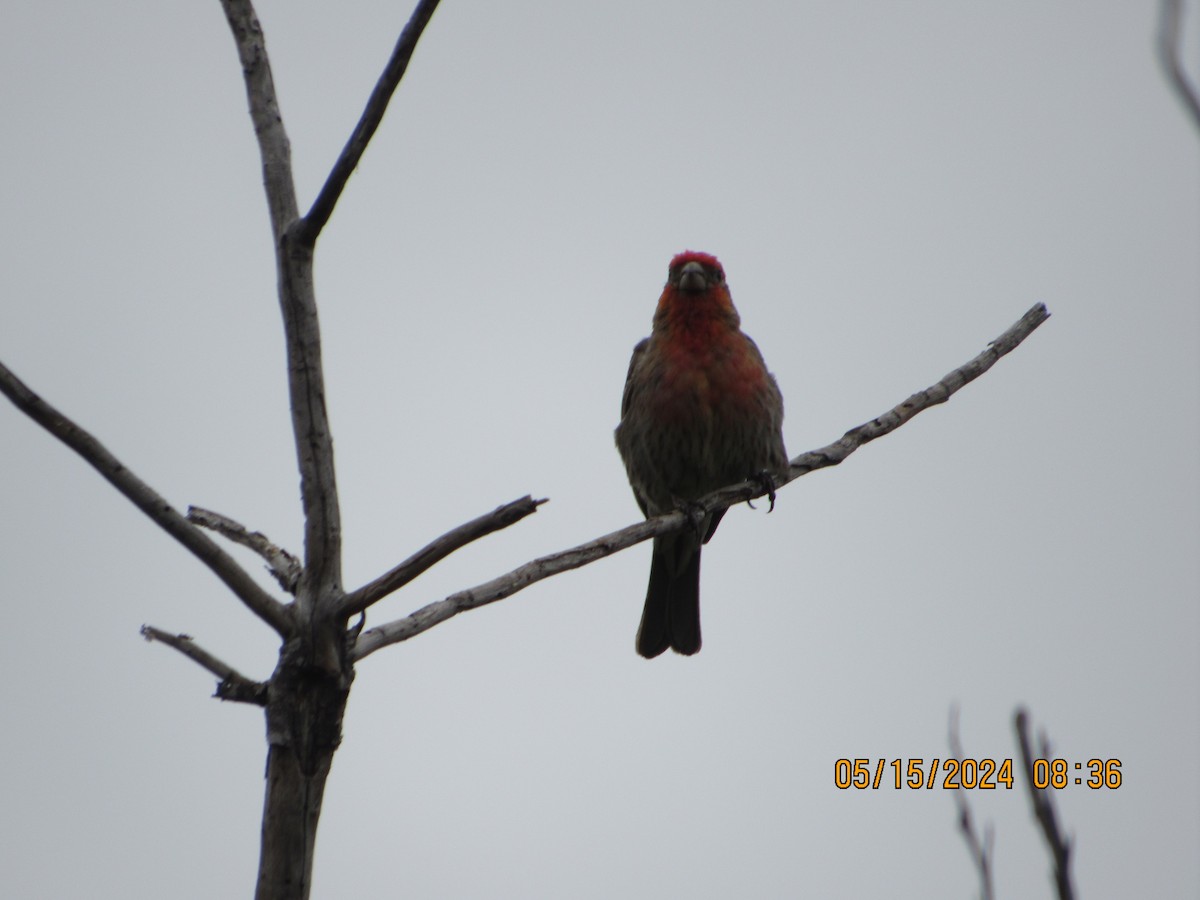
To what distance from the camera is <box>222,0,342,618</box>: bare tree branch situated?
127 inches

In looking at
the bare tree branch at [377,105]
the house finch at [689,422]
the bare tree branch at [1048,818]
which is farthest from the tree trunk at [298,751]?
the house finch at [689,422]

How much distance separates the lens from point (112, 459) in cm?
298

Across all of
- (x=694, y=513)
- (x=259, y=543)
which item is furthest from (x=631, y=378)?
(x=259, y=543)

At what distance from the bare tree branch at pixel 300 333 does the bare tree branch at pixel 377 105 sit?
193mm

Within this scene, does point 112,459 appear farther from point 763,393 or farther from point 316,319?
point 763,393

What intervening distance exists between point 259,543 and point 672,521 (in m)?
1.95

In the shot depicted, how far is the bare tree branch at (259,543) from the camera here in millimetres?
3557

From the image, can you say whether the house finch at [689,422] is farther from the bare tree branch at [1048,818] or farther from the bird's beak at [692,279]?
the bare tree branch at [1048,818]

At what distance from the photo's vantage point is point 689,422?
7.05m

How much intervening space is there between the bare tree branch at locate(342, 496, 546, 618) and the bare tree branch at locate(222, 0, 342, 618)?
0.13 metres

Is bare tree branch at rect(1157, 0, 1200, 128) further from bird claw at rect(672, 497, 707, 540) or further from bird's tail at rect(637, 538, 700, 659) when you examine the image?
bird's tail at rect(637, 538, 700, 659)

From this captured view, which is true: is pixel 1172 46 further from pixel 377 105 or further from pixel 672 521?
pixel 672 521

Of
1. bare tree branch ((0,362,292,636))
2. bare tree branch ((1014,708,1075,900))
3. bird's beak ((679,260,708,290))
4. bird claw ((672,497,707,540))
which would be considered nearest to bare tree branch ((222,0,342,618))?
bare tree branch ((0,362,292,636))

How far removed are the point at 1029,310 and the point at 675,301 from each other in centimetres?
260
